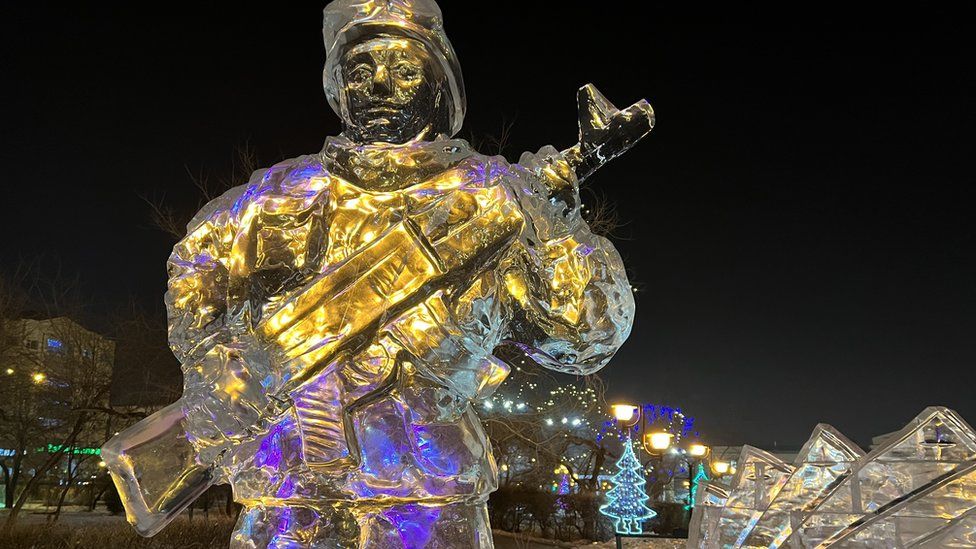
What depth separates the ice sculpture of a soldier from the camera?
1.23 meters

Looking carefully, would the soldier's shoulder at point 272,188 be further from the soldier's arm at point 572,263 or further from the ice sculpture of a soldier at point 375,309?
the soldier's arm at point 572,263

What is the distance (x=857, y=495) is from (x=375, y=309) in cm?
137

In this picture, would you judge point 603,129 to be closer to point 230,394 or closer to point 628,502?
point 230,394

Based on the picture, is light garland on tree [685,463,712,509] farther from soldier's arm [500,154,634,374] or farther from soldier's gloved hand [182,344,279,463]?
soldier's gloved hand [182,344,279,463]

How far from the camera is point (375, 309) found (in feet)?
4.10

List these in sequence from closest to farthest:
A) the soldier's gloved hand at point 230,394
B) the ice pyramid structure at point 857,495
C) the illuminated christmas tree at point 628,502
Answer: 1. the soldier's gloved hand at point 230,394
2. the ice pyramid structure at point 857,495
3. the illuminated christmas tree at point 628,502

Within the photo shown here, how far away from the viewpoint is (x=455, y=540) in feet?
4.08

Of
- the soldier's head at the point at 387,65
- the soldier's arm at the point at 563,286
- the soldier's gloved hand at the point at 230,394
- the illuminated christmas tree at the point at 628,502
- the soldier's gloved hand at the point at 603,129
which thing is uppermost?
the soldier's head at the point at 387,65

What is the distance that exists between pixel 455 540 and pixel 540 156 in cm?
81

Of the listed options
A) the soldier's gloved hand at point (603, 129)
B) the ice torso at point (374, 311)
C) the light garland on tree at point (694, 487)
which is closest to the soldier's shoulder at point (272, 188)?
the ice torso at point (374, 311)

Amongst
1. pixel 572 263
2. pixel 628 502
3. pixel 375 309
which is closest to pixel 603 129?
pixel 572 263

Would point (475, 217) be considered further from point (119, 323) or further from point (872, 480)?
point (119, 323)

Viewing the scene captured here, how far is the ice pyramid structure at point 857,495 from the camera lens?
152 centimetres

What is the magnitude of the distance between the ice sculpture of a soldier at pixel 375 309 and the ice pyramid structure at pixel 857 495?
800 millimetres
